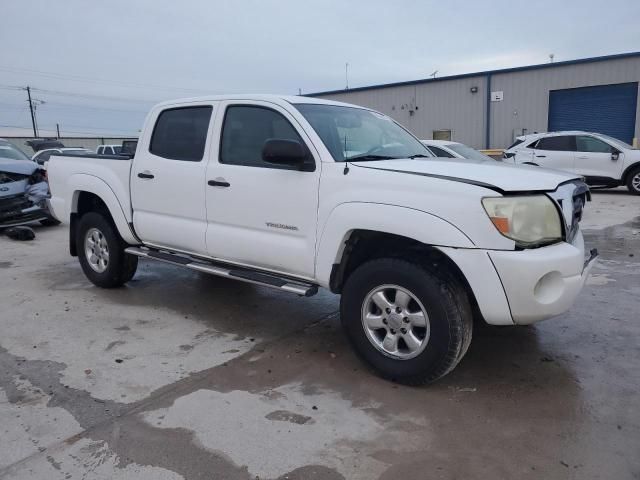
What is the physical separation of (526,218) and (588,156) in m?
12.7

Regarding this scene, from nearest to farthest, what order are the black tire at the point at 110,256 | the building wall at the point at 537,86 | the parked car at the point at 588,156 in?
the black tire at the point at 110,256
the parked car at the point at 588,156
the building wall at the point at 537,86

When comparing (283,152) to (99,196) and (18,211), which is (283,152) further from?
(18,211)

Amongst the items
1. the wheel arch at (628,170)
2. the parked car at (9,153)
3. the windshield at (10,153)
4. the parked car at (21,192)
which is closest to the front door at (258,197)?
the parked car at (21,192)

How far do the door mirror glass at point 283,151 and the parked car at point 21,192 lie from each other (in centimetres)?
697

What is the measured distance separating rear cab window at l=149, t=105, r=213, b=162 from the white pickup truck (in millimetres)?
15

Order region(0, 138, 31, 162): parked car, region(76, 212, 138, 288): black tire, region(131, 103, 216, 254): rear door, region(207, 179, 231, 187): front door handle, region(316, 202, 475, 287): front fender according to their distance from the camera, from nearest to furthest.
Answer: region(316, 202, 475, 287): front fender
region(207, 179, 231, 187): front door handle
region(131, 103, 216, 254): rear door
region(76, 212, 138, 288): black tire
region(0, 138, 31, 162): parked car

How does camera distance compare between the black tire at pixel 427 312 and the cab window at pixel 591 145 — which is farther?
the cab window at pixel 591 145

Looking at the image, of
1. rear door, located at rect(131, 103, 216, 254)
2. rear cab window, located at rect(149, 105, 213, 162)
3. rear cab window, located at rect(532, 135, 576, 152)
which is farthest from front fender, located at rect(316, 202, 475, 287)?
→ rear cab window, located at rect(532, 135, 576, 152)

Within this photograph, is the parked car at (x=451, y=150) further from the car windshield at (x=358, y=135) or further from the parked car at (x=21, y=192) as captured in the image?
the parked car at (x=21, y=192)

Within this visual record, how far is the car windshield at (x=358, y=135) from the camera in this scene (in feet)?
12.8

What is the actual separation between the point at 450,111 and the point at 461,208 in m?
22.9

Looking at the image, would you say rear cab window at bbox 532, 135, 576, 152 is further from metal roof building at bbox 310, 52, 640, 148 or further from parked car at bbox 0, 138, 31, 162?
parked car at bbox 0, 138, 31, 162

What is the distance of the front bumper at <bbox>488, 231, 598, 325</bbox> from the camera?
2.95 meters

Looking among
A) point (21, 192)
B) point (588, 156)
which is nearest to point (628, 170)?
point (588, 156)
